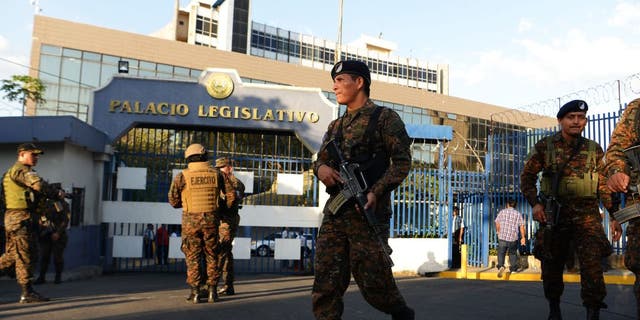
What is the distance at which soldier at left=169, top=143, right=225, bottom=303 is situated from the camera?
6242 millimetres

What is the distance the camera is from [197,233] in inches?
246

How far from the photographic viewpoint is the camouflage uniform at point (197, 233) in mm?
6234

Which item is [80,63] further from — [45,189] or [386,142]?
[386,142]

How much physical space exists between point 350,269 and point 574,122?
2698 mm

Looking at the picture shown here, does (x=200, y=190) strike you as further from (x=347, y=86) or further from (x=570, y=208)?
(x=570, y=208)

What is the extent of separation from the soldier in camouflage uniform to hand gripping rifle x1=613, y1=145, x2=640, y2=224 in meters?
1.55

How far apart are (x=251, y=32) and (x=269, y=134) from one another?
49.5 metres

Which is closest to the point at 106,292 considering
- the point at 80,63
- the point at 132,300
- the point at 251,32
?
the point at 132,300

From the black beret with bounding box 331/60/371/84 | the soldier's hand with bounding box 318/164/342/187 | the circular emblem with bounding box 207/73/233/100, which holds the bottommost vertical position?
the soldier's hand with bounding box 318/164/342/187

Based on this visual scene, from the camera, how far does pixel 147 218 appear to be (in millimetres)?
11727

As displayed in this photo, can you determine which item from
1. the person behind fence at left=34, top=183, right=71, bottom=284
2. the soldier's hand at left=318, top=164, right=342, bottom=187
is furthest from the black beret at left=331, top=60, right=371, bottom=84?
the person behind fence at left=34, top=183, right=71, bottom=284

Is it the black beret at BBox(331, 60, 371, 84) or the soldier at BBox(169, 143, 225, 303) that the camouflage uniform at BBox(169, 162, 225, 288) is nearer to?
the soldier at BBox(169, 143, 225, 303)

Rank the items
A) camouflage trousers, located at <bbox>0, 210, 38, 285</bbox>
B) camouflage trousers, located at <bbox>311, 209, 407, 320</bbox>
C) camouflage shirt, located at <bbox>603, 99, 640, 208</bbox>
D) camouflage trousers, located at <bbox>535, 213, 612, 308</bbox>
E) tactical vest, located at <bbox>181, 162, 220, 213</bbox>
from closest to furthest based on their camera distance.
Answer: camouflage trousers, located at <bbox>311, 209, 407, 320</bbox> → camouflage shirt, located at <bbox>603, 99, 640, 208</bbox> → camouflage trousers, located at <bbox>535, 213, 612, 308</bbox> → camouflage trousers, located at <bbox>0, 210, 38, 285</bbox> → tactical vest, located at <bbox>181, 162, 220, 213</bbox>

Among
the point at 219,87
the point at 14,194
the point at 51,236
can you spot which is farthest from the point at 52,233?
the point at 219,87
